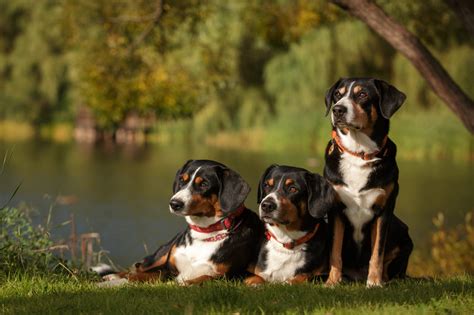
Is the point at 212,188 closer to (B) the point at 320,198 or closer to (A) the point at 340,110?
(B) the point at 320,198

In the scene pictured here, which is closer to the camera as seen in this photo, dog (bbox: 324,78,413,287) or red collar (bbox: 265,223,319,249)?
dog (bbox: 324,78,413,287)

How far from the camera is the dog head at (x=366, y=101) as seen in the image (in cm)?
543

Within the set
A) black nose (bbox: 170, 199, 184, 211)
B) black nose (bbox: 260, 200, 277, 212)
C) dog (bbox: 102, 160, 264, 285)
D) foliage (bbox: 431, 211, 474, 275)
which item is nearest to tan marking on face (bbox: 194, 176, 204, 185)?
dog (bbox: 102, 160, 264, 285)

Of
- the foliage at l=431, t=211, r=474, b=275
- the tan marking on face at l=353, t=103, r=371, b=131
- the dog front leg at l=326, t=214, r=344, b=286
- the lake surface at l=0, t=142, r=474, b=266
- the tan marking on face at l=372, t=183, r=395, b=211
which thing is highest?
the tan marking on face at l=353, t=103, r=371, b=131

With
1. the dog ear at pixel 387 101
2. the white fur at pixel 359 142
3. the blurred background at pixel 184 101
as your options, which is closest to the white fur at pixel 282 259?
the white fur at pixel 359 142

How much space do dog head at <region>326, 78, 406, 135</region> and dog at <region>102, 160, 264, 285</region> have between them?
0.88 meters

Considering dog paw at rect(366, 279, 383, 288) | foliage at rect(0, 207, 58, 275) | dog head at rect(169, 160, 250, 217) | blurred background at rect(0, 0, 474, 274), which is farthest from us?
blurred background at rect(0, 0, 474, 274)

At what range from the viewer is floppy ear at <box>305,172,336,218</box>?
552 centimetres

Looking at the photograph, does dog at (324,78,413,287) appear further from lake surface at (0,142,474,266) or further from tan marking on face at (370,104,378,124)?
lake surface at (0,142,474,266)

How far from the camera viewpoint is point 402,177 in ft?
65.0

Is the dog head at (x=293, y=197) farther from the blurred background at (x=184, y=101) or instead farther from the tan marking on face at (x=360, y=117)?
the blurred background at (x=184, y=101)

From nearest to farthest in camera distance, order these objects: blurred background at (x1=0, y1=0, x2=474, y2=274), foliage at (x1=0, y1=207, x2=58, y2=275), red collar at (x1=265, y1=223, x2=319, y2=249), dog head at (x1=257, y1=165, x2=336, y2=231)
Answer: dog head at (x1=257, y1=165, x2=336, y2=231)
red collar at (x1=265, y1=223, x2=319, y2=249)
foliage at (x1=0, y1=207, x2=58, y2=275)
blurred background at (x1=0, y1=0, x2=474, y2=274)

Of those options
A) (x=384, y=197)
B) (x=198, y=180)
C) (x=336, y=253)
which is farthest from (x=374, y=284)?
(x=198, y=180)

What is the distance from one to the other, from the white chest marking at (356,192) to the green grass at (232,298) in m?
0.47
